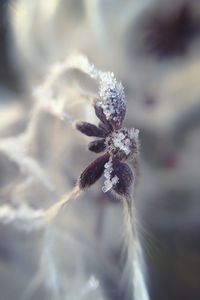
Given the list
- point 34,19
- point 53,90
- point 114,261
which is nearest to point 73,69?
point 53,90

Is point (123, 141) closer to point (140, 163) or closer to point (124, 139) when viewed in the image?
point (124, 139)

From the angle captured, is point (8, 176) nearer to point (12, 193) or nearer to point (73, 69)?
point (12, 193)

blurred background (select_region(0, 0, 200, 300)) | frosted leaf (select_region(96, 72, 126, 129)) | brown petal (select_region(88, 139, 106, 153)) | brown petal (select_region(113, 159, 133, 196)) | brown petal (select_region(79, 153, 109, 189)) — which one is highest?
blurred background (select_region(0, 0, 200, 300))

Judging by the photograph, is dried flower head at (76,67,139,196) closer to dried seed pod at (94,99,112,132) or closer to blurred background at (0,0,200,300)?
dried seed pod at (94,99,112,132)

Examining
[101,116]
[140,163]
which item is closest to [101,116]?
[101,116]

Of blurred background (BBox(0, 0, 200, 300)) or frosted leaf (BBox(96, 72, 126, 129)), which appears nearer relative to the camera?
frosted leaf (BBox(96, 72, 126, 129))

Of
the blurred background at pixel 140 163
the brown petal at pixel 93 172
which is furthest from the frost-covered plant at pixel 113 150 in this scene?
the blurred background at pixel 140 163

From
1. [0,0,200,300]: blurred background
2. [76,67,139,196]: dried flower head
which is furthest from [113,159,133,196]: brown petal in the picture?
[0,0,200,300]: blurred background
